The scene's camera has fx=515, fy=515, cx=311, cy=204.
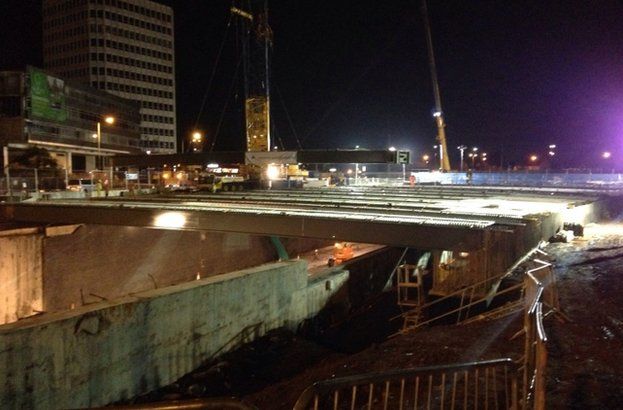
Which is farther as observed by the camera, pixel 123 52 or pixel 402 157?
pixel 123 52

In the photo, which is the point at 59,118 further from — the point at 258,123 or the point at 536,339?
the point at 536,339

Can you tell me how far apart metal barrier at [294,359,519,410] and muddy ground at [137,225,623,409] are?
79 centimetres

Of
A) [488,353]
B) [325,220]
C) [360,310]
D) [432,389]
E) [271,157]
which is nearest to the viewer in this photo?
[432,389]

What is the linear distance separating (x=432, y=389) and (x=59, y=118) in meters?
73.7

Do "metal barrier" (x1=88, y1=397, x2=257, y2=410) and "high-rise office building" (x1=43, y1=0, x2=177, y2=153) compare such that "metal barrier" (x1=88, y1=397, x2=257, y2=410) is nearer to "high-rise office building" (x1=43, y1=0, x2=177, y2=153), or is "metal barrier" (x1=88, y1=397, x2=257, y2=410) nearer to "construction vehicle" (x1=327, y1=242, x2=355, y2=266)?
"construction vehicle" (x1=327, y1=242, x2=355, y2=266)

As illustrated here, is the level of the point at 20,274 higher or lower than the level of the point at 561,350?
lower

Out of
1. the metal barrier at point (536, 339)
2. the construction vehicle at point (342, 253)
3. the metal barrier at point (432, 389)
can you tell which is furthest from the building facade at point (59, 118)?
the metal barrier at point (432, 389)

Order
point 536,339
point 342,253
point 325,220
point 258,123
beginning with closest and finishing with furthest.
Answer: point 536,339
point 325,220
point 342,253
point 258,123

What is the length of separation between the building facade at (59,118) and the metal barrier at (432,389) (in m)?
46.6

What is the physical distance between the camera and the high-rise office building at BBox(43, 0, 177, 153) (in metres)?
107

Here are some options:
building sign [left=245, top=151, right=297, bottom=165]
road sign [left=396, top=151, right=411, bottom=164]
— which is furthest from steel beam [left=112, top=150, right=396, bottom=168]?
building sign [left=245, top=151, right=297, bottom=165]

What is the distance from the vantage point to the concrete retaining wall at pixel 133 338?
9078 millimetres

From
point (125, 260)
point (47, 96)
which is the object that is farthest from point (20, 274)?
point (47, 96)

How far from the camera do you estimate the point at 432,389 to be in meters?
7.32
